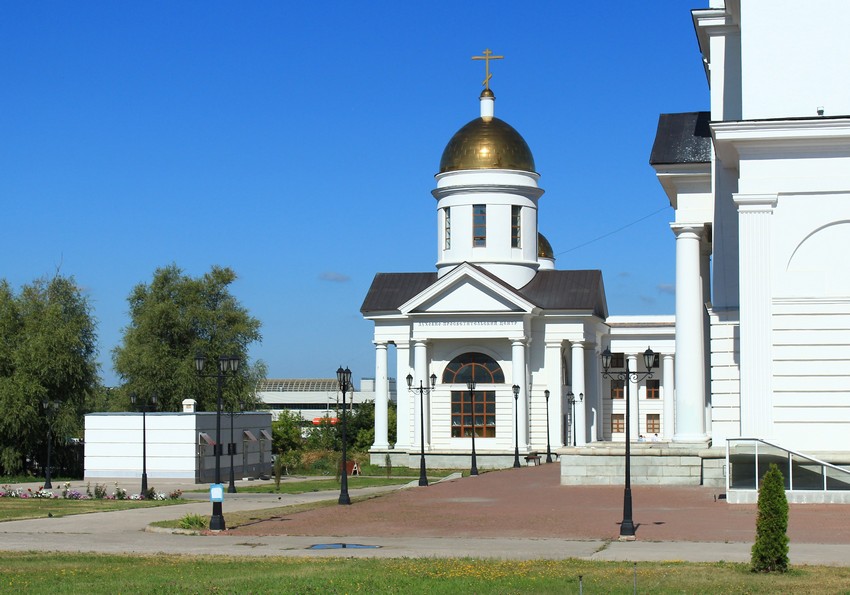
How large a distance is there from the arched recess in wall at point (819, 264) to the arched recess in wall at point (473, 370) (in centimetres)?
3653

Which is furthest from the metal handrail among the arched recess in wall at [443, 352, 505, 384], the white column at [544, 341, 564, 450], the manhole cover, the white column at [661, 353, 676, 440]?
the white column at [661, 353, 676, 440]

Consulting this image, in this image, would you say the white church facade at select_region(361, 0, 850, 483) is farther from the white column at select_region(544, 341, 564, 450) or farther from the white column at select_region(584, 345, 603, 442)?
the white column at select_region(584, 345, 603, 442)

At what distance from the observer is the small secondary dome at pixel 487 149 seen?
65312mm

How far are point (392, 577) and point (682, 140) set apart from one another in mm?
22787

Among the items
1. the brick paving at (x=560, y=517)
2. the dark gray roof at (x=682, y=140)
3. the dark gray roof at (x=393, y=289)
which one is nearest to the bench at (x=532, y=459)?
the dark gray roof at (x=393, y=289)

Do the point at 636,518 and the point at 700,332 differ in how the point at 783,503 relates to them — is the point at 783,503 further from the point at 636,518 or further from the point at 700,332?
the point at 700,332

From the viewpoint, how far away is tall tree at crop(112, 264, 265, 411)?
251 feet

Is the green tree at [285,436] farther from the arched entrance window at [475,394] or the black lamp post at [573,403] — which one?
the black lamp post at [573,403]

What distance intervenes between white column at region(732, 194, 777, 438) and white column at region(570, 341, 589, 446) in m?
37.3

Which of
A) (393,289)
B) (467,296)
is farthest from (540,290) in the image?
(393,289)

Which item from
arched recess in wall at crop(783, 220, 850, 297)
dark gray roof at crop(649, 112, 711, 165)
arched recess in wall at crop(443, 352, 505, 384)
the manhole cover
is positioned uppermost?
dark gray roof at crop(649, 112, 711, 165)

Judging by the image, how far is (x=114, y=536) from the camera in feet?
79.5

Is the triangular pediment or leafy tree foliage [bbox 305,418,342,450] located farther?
leafy tree foliage [bbox 305,418,342,450]

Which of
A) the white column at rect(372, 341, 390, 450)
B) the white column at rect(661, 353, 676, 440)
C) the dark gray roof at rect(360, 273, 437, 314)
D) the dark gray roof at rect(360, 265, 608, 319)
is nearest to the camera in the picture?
the dark gray roof at rect(360, 265, 608, 319)
